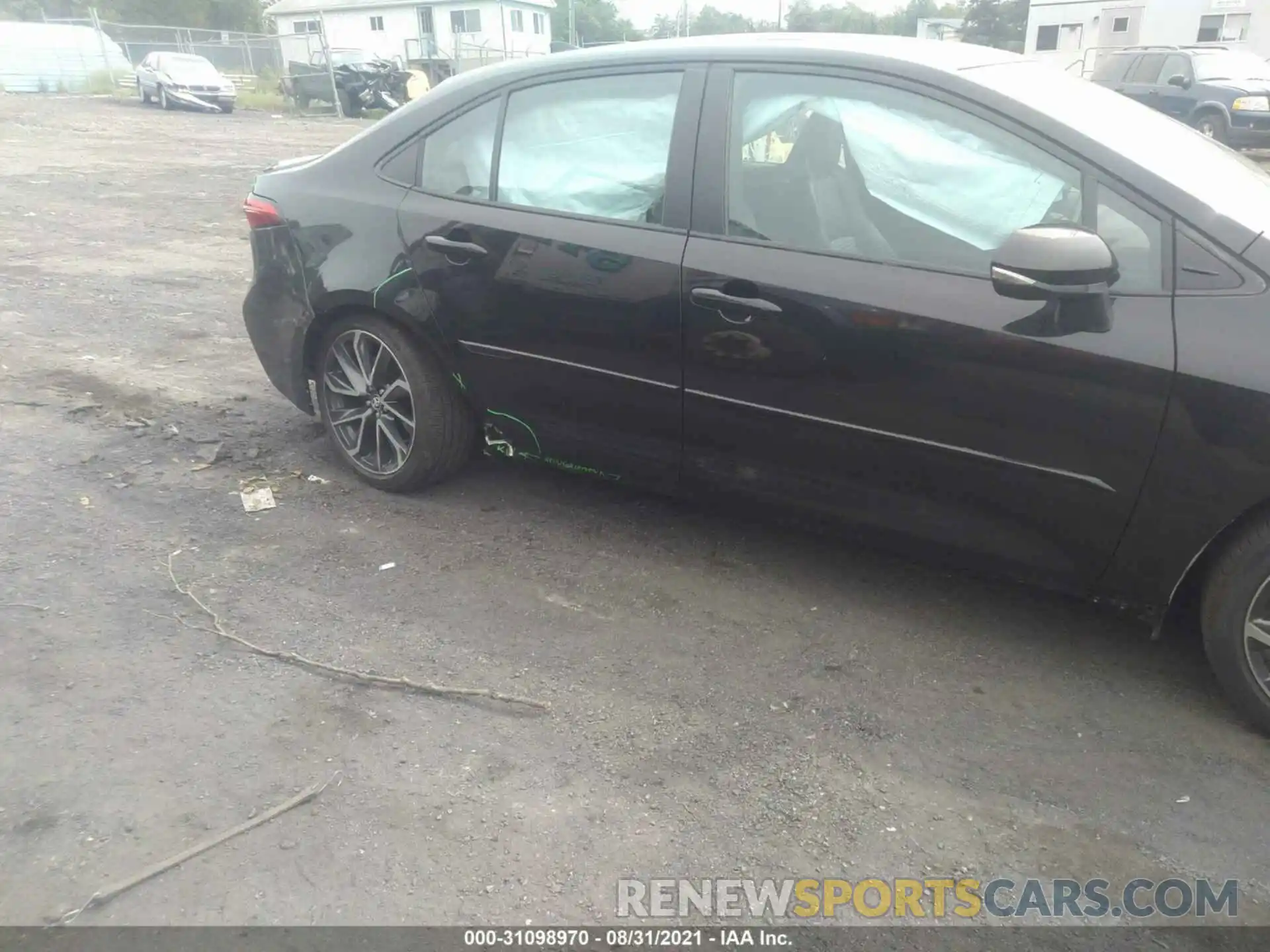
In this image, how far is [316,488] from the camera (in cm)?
427

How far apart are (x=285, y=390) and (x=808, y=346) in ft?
8.04

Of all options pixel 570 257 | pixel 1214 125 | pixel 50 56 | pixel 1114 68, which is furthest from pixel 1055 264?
pixel 50 56

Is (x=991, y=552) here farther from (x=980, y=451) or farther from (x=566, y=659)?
(x=566, y=659)

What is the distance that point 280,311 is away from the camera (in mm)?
4203

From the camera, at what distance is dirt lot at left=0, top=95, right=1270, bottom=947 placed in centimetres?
235

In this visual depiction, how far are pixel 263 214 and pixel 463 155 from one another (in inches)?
39.6

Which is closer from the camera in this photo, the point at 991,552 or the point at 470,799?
the point at 470,799

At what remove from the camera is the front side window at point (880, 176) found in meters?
2.86

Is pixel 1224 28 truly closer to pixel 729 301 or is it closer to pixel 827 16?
pixel 827 16

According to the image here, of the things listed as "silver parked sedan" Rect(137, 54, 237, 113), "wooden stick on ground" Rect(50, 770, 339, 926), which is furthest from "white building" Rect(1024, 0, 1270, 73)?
"wooden stick on ground" Rect(50, 770, 339, 926)

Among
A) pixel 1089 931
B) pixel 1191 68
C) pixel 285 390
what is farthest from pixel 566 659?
pixel 1191 68

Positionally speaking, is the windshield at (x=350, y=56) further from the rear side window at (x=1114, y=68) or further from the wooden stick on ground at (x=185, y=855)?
the wooden stick on ground at (x=185, y=855)

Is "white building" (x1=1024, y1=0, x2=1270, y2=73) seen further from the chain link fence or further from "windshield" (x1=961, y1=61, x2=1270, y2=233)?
"windshield" (x1=961, y1=61, x2=1270, y2=233)

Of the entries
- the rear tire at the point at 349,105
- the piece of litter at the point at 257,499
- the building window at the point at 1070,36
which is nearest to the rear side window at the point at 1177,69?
the building window at the point at 1070,36
